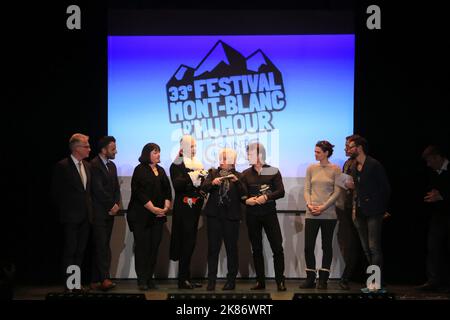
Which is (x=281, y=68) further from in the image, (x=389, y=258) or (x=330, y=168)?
(x=389, y=258)

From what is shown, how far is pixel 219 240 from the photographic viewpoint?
645 cm

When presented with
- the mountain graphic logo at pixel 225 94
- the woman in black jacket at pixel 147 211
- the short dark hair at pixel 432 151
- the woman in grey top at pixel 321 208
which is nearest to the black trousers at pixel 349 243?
the woman in grey top at pixel 321 208

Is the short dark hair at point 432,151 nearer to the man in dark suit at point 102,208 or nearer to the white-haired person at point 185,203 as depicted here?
the white-haired person at point 185,203

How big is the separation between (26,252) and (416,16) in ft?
16.8

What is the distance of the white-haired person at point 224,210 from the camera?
6.41 m

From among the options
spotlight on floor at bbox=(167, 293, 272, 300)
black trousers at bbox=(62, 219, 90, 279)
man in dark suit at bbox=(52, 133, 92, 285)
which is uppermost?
man in dark suit at bbox=(52, 133, 92, 285)

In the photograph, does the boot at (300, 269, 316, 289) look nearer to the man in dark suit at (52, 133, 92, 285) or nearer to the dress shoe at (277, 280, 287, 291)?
the dress shoe at (277, 280, 287, 291)

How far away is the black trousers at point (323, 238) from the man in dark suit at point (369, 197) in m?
0.33

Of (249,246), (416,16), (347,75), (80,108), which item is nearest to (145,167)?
(80,108)

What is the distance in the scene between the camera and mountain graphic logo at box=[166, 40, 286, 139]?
24.6 feet

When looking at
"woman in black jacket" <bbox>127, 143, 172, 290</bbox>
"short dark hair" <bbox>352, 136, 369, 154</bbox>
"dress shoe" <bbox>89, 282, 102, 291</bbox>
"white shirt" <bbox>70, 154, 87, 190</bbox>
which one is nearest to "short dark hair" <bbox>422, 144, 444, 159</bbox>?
"short dark hair" <bbox>352, 136, 369, 154</bbox>

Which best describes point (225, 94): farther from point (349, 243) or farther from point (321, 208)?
point (349, 243)

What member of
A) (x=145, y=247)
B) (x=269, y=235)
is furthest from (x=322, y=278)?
(x=145, y=247)

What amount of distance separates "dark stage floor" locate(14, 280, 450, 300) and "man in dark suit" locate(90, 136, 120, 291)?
0.23 m
